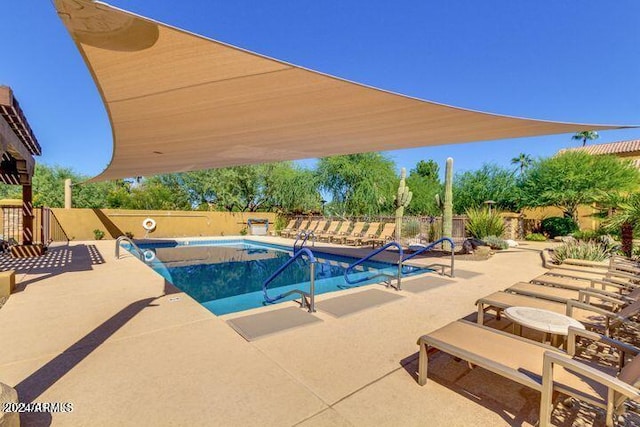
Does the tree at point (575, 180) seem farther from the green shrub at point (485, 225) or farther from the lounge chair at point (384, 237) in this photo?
the lounge chair at point (384, 237)

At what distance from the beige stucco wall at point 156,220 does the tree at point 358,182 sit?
4.26 m

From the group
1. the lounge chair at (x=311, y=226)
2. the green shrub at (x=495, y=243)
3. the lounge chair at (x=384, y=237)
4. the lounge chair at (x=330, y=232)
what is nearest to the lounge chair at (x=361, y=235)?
the lounge chair at (x=384, y=237)

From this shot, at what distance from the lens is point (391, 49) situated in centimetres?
1348

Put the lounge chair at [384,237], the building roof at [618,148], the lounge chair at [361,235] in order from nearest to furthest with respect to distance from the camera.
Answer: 1. the lounge chair at [384,237]
2. the lounge chair at [361,235]
3. the building roof at [618,148]

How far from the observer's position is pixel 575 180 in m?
17.4

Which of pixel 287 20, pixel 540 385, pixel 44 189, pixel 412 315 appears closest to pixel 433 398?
pixel 540 385

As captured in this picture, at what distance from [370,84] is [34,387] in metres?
3.69

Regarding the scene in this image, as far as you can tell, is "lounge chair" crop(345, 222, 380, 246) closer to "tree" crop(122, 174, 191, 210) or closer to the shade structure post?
the shade structure post

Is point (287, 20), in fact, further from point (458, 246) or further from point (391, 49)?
point (458, 246)

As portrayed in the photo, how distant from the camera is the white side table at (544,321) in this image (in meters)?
2.47

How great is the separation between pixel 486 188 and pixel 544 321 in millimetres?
23232

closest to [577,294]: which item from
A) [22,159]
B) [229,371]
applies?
[229,371]

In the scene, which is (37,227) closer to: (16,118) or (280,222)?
(16,118)

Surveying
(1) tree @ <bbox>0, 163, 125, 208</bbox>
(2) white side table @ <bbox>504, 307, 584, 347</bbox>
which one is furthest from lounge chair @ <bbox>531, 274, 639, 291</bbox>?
(1) tree @ <bbox>0, 163, 125, 208</bbox>
